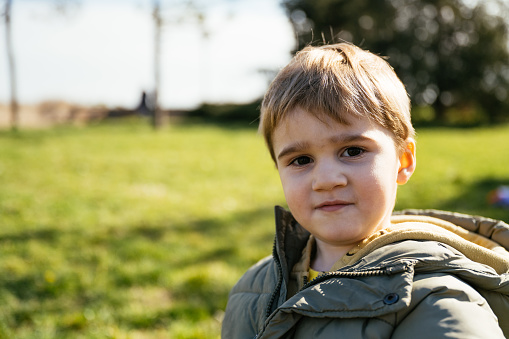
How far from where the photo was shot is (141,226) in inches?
201

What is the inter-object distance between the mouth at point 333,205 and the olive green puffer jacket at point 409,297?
0.17 metres

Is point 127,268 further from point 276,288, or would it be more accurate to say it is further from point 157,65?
point 157,65

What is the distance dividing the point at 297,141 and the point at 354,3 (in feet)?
62.8

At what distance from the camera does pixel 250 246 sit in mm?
4484

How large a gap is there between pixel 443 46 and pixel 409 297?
20.9 m

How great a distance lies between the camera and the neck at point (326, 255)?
1791 mm

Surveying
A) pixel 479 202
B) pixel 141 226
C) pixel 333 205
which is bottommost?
pixel 141 226

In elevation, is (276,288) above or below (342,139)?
below

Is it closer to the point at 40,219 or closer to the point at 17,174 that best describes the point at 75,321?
the point at 40,219

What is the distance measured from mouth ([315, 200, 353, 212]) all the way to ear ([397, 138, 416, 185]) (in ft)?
1.00

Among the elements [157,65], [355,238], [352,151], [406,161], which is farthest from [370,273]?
[157,65]

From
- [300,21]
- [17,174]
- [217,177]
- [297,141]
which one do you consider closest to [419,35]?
[300,21]

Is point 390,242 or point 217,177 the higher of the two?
point 390,242

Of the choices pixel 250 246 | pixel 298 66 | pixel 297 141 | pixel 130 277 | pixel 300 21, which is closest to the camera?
pixel 297 141
